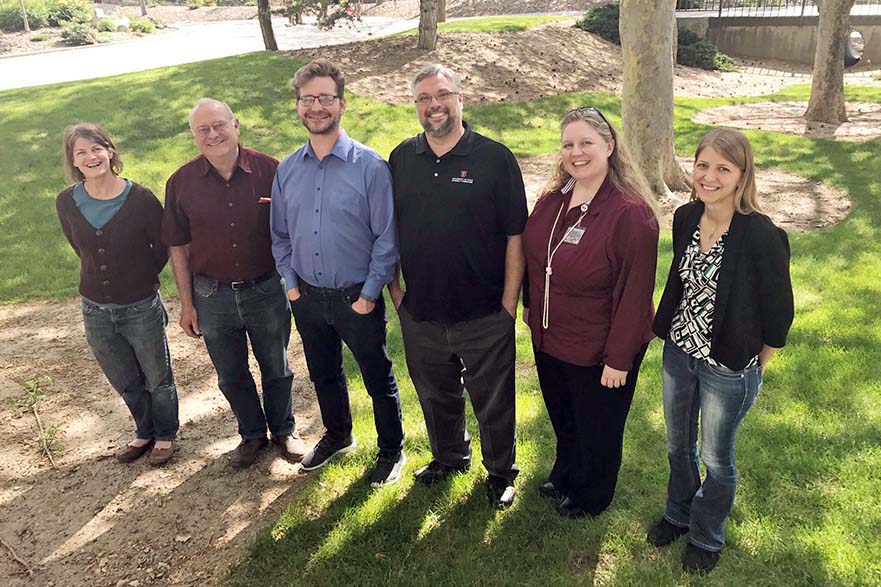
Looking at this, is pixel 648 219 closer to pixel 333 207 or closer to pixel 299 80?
pixel 333 207

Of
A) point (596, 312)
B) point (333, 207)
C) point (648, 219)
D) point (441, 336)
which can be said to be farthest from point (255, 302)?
point (648, 219)

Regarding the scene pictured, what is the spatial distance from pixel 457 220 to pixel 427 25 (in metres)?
13.9

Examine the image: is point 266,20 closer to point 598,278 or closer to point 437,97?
point 437,97

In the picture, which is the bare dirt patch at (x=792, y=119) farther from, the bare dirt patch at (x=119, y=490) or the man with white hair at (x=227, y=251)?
the man with white hair at (x=227, y=251)

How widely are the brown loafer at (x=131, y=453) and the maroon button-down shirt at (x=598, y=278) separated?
2845 millimetres

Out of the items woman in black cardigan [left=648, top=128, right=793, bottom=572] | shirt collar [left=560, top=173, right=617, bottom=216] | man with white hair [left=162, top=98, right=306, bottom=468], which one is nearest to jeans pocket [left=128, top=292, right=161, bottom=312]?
man with white hair [left=162, top=98, right=306, bottom=468]

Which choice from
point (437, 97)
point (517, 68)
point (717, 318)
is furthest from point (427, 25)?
point (717, 318)

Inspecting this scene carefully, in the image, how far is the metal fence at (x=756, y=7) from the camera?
74.4ft

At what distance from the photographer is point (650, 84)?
809cm

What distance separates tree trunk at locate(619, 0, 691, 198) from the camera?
25.7 feet

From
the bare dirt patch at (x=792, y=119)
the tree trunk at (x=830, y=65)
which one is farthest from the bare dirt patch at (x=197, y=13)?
the tree trunk at (x=830, y=65)

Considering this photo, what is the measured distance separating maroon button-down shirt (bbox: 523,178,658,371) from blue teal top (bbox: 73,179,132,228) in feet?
7.77

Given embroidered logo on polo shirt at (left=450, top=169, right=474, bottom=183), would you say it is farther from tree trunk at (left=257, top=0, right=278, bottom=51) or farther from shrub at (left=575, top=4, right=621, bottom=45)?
shrub at (left=575, top=4, right=621, bottom=45)

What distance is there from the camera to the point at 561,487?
348cm
